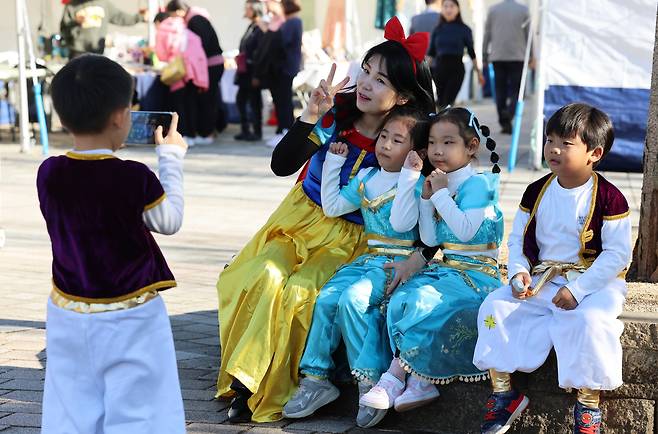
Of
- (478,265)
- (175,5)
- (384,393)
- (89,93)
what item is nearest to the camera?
(89,93)

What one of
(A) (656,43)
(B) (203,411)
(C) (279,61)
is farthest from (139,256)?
(C) (279,61)

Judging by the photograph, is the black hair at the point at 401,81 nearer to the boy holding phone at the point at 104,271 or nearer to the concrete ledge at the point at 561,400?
the concrete ledge at the point at 561,400

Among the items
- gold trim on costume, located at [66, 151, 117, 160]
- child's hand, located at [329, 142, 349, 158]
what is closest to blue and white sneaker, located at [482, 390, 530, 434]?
child's hand, located at [329, 142, 349, 158]

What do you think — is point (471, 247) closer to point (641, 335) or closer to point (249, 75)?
point (641, 335)

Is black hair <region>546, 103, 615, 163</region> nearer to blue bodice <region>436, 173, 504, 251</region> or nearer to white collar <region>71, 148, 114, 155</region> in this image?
blue bodice <region>436, 173, 504, 251</region>

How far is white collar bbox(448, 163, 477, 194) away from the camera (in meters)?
4.01

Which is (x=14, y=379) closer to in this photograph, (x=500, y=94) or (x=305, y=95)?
(x=500, y=94)

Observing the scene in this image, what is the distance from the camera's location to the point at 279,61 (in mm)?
13008

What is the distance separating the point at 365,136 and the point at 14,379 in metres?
1.71

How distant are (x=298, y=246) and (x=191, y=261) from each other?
2.65m

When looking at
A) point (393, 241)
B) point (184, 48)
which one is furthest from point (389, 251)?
point (184, 48)

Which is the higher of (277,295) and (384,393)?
(277,295)

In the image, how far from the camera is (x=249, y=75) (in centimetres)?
1373

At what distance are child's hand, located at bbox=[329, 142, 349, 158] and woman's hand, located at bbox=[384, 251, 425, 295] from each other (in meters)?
0.50
